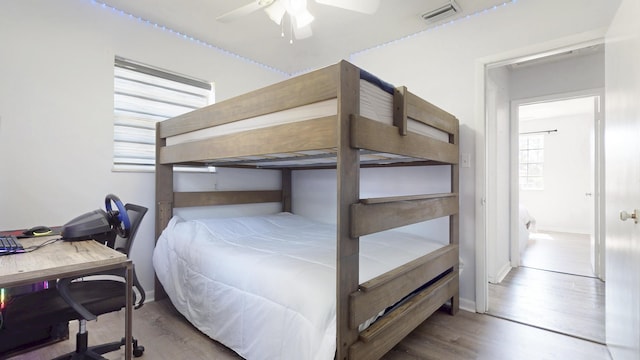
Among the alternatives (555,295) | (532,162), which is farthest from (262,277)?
(532,162)

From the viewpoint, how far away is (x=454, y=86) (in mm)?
2625

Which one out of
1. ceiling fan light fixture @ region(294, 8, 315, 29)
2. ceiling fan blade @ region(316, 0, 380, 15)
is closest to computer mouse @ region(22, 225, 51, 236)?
ceiling fan light fixture @ region(294, 8, 315, 29)

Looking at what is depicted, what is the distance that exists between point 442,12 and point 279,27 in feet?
4.60

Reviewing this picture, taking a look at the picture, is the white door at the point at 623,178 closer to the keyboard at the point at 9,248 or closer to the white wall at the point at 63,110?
the keyboard at the point at 9,248

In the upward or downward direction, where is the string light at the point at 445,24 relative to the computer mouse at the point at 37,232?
upward

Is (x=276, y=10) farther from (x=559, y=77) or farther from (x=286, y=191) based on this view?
(x=559, y=77)

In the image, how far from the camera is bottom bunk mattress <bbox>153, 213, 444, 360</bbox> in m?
1.34

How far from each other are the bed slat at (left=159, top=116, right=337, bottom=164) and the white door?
4.37 ft

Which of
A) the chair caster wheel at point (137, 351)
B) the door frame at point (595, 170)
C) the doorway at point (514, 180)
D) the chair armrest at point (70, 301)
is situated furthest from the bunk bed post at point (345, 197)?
the door frame at point (595, 170)

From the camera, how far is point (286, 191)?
375 centimetres

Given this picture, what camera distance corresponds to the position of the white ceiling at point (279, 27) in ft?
7.73

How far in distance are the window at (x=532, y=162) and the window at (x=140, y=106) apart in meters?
7.06

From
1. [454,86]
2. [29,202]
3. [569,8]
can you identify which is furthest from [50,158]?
[569,8]

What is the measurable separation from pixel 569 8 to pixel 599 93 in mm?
1713
